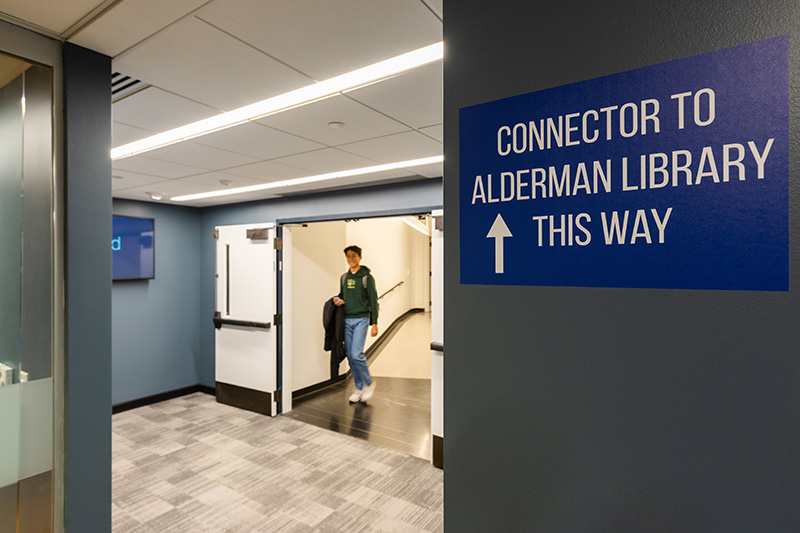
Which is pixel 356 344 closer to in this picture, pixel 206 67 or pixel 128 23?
pixel 206 67

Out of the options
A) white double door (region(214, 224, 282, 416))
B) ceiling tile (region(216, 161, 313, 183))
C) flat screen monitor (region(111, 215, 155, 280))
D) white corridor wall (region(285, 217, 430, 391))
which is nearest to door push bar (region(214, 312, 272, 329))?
white double door (region(214, 224, 282, 416))

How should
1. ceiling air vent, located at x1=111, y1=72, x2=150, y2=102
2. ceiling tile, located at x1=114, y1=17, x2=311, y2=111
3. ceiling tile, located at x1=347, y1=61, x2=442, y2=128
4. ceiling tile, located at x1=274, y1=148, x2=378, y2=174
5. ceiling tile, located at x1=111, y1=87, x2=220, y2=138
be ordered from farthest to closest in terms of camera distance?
ceiling tile, located at x1=274, y1=148, x2=378, y2=174, ceiling tile, located at x1=111, y1=87, x2=220, y2=138, ceiling air vent, located at x1=111, y1=72, x2=150, y2=102, ceiling tile, located at x1=347, y1=61, x2=442, y2=128, ceiling tile, located at x1=114, y1=17, x2=311, y2=111

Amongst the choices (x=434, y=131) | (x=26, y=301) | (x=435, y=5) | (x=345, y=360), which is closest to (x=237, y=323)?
(x=345, y=360)

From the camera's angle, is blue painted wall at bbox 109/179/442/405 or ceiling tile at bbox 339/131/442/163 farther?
blue painted wall at bbox 109/179/442/405

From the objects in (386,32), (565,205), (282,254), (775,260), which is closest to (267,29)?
(386,32)

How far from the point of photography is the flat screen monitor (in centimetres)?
454

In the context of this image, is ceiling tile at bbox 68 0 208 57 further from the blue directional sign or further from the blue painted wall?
the blue painted wall

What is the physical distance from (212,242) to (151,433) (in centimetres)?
232

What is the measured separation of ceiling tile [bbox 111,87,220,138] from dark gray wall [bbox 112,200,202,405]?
9.90 feet

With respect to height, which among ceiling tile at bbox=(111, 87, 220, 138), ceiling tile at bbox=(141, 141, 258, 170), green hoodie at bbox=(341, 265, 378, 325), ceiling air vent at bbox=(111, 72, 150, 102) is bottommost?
green hoodie at bbox=(341, 265, 378, 325)

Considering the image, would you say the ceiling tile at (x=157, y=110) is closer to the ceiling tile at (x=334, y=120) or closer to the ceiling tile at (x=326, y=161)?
the ceiling tile at (x=334, y=120)

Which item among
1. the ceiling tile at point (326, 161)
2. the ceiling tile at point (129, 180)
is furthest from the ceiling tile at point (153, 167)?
the ceiling tile at point (326, 161)

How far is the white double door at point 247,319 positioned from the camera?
14.6 ft

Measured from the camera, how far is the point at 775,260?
2.11 ft
